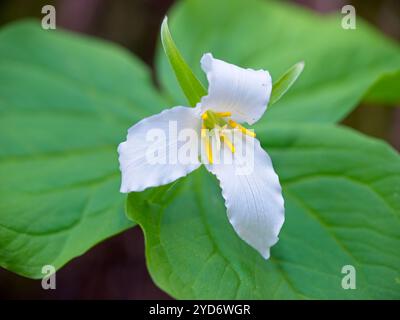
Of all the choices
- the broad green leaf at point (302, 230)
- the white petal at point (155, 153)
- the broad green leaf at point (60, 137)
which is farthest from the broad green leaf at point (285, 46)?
the white petal at point (155, 153)

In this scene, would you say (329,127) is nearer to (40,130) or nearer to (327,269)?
(327,269)

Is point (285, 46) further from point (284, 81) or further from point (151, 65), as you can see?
point (151, 65)

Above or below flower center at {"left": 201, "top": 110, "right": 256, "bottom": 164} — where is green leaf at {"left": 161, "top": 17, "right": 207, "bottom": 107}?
above

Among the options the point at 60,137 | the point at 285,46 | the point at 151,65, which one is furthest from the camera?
the point at 151,65

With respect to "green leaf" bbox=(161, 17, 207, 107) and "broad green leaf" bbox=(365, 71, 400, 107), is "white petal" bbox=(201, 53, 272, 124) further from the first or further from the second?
"broad green leaf" bbox=(365, 71, 400, 107)

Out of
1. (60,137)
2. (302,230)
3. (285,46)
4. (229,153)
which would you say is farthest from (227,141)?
(285,46)

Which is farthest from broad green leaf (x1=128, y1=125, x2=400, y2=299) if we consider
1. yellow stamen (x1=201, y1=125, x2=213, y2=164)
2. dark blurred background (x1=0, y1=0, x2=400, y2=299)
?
dark blurred background (x1=0, y1=0, x2=400, y2=299)

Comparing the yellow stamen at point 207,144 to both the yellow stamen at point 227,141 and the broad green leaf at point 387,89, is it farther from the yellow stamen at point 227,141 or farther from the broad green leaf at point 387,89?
the broad green leaf at point 387,89
